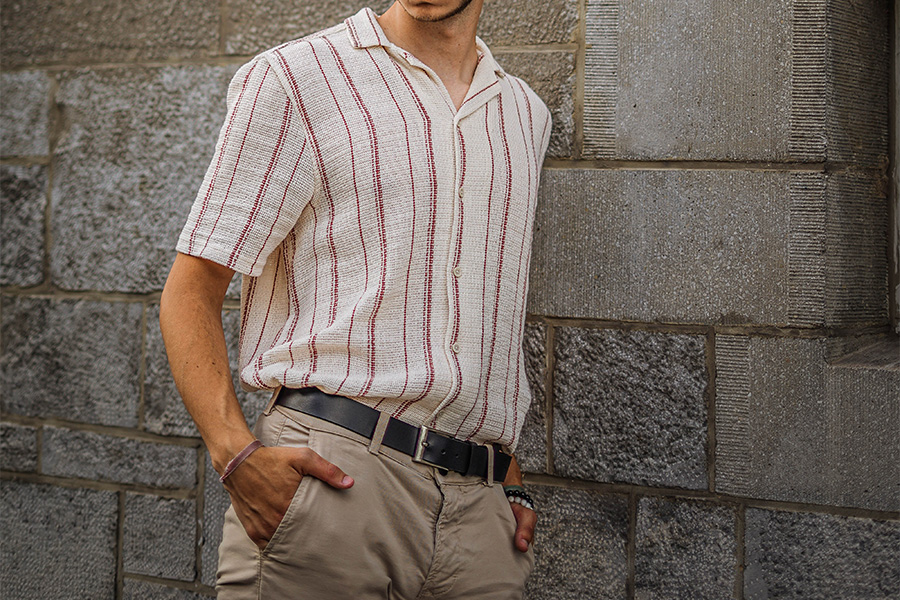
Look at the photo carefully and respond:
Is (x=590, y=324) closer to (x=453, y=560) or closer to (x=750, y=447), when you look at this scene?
(x=750, y=447)

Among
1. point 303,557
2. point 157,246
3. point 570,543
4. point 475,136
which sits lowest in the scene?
point 570,543

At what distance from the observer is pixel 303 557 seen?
1.60 metres

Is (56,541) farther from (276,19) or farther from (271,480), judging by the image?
(276,19)

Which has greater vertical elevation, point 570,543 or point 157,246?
point 157,246

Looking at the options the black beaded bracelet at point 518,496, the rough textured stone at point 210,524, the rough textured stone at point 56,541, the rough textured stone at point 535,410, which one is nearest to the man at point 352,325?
the black beaded bracelet at point 518,496

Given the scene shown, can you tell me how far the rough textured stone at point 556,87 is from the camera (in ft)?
8.06

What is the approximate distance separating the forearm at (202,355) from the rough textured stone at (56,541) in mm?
1496

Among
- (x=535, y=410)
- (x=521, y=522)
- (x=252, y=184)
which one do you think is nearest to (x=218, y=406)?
(x=252, y=184)

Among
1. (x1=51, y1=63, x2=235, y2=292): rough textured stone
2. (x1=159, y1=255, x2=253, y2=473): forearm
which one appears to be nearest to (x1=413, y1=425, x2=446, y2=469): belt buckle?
(x1=159, y1=255, x2=253, y2=473): forearm

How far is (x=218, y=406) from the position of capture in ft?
5.42

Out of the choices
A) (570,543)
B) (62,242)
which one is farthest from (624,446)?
(62,242)

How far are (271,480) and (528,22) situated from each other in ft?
5.28

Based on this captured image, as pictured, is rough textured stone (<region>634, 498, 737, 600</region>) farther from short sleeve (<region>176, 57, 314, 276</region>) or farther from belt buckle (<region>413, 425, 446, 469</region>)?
short sleeve (<region>176, 57, 314, 276</region>)

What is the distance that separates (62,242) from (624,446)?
209 cm
